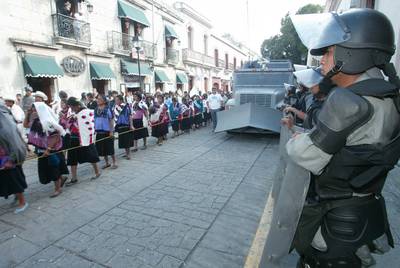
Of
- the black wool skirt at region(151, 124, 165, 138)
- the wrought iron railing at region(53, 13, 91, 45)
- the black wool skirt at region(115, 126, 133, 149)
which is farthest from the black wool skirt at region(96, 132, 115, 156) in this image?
the wrought iron railing at region(53, 13, 91, 45)

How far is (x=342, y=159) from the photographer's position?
1.34 meters

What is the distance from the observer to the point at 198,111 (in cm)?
1310

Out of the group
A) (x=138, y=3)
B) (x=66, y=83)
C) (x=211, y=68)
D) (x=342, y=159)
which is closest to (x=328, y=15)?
(x=342, y=159)

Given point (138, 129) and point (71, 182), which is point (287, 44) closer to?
point (138, 129)

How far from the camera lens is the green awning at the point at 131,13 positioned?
16.4 metres

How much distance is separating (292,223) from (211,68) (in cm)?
3185

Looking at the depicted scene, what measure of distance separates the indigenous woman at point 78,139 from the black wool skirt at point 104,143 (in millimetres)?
715

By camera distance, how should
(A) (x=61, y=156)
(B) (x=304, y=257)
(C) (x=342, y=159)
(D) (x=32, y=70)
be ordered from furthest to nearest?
1. (D) (x=32, y=70)
2. (A) (x=61, y=156)
3. (B) (x=304, y=257)
4. (C) (x=342, y=159)

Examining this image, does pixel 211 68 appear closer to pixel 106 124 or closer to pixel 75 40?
pixel 75 40

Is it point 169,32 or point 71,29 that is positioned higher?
point 169,32

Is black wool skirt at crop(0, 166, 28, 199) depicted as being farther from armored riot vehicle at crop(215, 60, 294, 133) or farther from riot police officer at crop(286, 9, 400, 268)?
armored riot vehicle at crop(215, 60, 294, 133)

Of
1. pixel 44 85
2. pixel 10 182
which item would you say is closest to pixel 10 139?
pixel 10 182

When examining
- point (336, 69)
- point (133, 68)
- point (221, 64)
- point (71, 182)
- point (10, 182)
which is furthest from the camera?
point (221, 64)

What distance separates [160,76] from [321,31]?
20034mm
